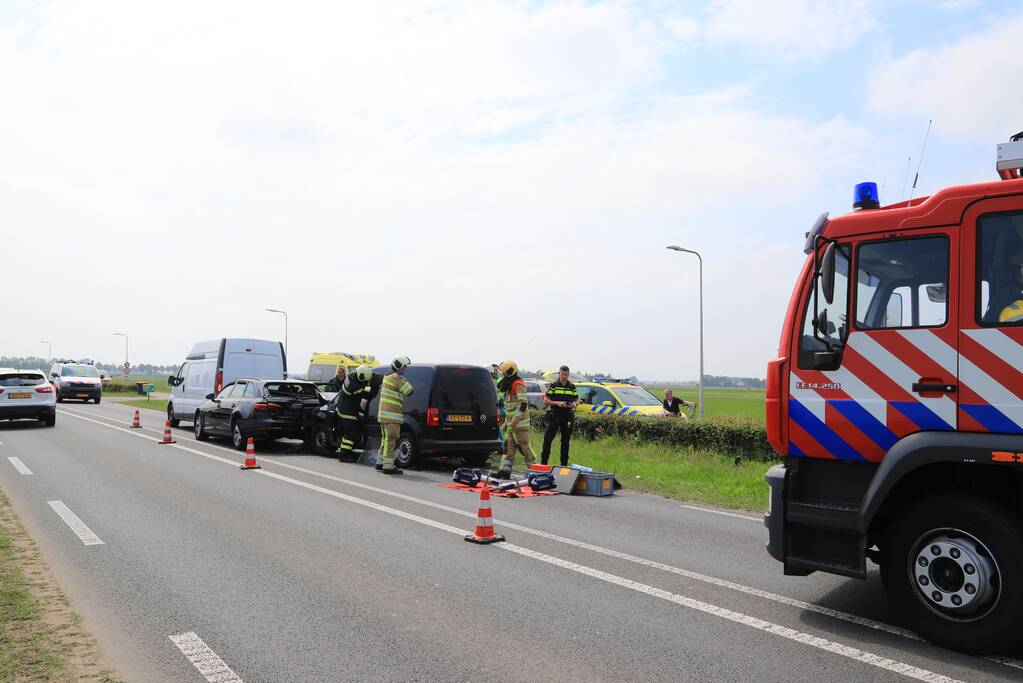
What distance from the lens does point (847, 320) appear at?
520 centimetres

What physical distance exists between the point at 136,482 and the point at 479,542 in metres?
6.35

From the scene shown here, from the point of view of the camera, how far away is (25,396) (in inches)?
811

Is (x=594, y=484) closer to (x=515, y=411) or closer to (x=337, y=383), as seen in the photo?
(x=515, y=411)

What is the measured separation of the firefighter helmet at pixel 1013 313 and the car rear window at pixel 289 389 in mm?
14349

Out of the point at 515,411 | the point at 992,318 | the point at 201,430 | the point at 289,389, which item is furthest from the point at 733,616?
the point at 201,430

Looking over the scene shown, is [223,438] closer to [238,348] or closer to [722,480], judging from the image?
[238,348]

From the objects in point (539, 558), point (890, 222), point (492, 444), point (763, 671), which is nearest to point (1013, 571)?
point (763, 671)

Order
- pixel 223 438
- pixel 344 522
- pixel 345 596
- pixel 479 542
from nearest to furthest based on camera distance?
1. pixel 345 596
2. pixel 479 542
3. pixel 344 522
4. pixel 223 438

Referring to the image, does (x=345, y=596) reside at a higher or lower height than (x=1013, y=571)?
lower

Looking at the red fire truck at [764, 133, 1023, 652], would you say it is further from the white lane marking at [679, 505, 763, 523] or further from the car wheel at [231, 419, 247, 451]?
the car wheel at [231, 419, 247, 451]

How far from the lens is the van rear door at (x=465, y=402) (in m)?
13.4

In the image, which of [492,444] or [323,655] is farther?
[492,444]

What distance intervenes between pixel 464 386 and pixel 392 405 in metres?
1.37

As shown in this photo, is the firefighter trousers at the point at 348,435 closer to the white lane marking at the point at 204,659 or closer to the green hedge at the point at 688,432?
the green hedge at the point at 688,432
